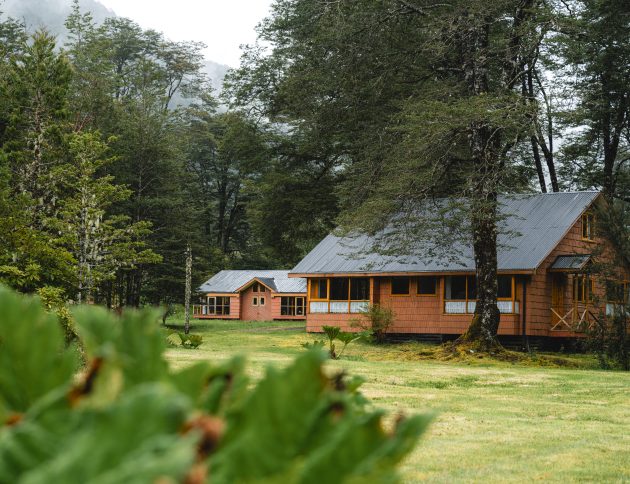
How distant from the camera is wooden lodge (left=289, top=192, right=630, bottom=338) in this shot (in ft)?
93.7

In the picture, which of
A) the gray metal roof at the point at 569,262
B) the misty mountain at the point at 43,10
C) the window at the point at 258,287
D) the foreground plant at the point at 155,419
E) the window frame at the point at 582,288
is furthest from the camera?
the misty mountain at the point at 43,10

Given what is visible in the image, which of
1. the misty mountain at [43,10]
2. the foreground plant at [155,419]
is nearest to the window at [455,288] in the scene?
the foreground plant at [155,419]

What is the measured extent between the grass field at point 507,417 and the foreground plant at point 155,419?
0.73 ft

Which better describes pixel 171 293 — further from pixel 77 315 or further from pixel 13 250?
pixel 77 315

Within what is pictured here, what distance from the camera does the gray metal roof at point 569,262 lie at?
28219mm

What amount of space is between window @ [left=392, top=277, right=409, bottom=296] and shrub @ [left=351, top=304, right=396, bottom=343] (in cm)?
129

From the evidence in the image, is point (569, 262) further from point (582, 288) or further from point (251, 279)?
point (251, 279)

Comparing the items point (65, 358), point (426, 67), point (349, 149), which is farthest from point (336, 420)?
point (349, 149)

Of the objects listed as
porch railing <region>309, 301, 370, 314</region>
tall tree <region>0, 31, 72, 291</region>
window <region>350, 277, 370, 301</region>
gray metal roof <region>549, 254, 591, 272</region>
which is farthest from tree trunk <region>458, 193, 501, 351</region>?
tall tree <region>0, 31, 72, 291</region>

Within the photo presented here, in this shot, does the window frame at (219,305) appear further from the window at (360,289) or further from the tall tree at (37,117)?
the tall tree at (37,117)

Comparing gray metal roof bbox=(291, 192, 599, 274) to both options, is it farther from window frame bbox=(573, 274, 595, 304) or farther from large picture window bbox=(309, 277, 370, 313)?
window frame bbox=(573, 274, 595, 304)

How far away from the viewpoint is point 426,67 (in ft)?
86.0

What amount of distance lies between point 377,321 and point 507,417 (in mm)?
19738

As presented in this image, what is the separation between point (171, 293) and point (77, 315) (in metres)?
43.2
